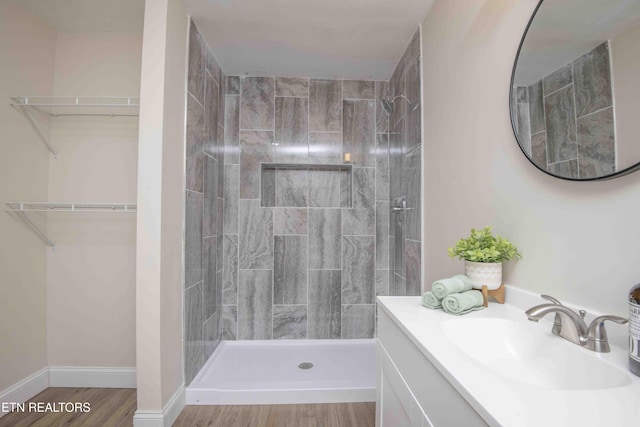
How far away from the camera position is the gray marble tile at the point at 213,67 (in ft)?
7.19

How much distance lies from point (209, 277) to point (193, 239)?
0.46 metres

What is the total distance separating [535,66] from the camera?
93cm

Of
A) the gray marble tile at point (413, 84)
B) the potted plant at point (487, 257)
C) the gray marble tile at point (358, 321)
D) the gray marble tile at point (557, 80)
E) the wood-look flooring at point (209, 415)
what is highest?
the gray marble tile at point (413, 84)

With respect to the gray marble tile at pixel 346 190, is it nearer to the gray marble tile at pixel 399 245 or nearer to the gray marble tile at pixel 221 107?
the gray marble tile at pixel 399 245

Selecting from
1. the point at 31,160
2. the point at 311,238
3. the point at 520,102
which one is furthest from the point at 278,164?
the point at 520,102

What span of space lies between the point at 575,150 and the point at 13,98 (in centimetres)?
282

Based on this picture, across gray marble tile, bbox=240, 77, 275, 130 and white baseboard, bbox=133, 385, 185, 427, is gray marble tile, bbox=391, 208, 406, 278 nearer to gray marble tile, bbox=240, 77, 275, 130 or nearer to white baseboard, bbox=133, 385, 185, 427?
gray marble tile, bbox=240, 77, 275, 130

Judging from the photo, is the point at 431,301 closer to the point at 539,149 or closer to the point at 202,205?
the point at 539,149

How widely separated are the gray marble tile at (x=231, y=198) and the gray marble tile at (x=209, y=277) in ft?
0.77

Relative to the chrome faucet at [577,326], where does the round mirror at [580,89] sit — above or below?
above

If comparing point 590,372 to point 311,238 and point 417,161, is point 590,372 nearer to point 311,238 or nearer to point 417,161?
point 417,161

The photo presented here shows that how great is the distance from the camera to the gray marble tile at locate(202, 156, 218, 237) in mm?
2109

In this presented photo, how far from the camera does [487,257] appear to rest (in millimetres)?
1016

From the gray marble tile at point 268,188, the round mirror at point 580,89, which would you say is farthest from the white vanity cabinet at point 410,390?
the gray marble tile at point 268,188
